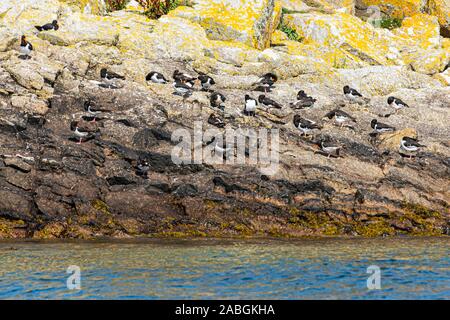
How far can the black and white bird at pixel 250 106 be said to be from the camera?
29.0 metres

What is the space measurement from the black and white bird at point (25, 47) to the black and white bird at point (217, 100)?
815cm

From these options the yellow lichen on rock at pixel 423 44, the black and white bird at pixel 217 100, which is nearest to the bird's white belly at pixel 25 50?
the black and white bird at pixel 217 100

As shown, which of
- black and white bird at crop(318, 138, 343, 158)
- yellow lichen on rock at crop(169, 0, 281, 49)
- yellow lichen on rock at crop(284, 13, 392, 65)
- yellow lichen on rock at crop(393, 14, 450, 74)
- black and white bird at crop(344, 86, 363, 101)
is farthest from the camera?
yellow lichen on rock at crop(284, 13, 392, 65)

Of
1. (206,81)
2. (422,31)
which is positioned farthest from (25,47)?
(422,31)

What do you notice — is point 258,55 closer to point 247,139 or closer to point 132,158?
point 247,139

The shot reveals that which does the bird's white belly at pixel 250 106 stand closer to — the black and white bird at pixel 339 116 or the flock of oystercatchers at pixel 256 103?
the flock of oystercatchers at pixel 256 103

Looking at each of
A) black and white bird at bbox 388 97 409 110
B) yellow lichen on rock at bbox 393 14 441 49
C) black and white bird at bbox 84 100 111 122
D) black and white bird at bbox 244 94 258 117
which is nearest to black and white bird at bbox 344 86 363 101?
black and white bird at bbox 388 97 409 110

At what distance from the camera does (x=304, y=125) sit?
28156mm

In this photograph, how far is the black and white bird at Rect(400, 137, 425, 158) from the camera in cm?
2742

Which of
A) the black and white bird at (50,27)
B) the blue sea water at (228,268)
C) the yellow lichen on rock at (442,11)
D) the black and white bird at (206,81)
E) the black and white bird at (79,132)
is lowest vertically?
the blue sea water at (228,268)

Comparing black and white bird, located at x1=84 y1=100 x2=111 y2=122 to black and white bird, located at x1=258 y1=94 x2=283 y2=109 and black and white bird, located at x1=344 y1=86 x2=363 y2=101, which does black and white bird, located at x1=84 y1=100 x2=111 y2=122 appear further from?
black and white bird, located at x1=344 y1=86 x2=363 y2=101

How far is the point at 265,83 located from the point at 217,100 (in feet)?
10.4

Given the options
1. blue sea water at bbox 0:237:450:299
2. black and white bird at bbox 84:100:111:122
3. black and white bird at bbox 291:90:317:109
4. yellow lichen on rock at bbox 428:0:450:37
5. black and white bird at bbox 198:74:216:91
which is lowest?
blue sea water at bbox 0:237:450:299

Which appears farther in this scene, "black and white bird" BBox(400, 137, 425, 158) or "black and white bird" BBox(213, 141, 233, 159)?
Answer: "black and white bird" BBox(400, 137, 425, 158)
